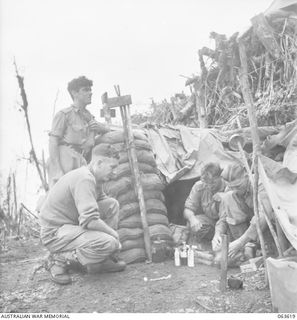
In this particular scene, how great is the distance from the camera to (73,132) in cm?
439

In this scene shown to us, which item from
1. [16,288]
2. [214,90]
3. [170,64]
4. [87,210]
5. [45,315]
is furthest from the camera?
[214,90]

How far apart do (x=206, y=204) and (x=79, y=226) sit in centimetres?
164

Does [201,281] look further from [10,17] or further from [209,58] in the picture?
[209,58]

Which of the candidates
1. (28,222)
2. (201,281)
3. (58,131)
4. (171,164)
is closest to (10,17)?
(58,131)

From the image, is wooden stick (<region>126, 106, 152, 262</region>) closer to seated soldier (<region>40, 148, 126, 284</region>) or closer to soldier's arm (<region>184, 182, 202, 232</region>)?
seated soldier (<region>40, 148, 126, 284</region>)

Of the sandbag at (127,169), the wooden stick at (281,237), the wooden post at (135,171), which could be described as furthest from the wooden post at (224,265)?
the sandbag at (127,169)

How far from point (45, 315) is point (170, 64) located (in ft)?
12.8

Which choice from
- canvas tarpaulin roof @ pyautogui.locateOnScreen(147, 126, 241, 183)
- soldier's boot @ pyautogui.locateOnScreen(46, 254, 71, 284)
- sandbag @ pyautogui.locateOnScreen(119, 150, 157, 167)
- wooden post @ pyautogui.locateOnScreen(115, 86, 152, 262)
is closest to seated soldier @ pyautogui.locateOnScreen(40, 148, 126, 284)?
soldier's boot @ pyautogui.locateOnScreen(46, 254, 71, 284)

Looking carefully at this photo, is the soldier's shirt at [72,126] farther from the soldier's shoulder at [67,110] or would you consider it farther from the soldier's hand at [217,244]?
the soldier's hand at [217,244]

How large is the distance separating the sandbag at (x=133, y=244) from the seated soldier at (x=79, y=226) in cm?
32

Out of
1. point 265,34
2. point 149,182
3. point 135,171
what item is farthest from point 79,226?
point 265,34

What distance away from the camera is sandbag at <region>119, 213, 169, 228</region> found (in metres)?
4.20

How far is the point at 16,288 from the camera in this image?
3.83 meters

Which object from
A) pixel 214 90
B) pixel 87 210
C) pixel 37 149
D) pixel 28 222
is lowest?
pixel 28 222
